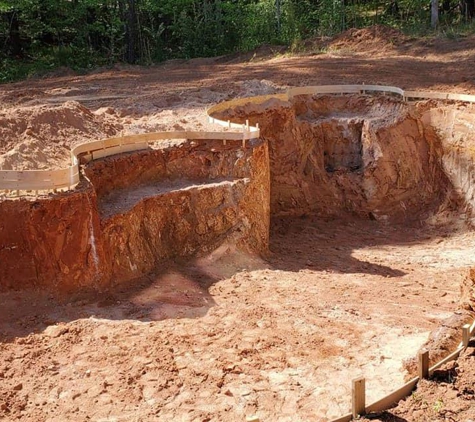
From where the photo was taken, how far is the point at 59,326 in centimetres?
1013

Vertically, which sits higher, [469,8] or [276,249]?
[469,8]

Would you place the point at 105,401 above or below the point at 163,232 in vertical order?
below

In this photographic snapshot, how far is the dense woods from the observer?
2811cm

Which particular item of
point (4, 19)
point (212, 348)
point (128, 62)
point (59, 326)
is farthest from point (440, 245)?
point (4, 19)

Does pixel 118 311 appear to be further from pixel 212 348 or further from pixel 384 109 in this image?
pixel 384 109

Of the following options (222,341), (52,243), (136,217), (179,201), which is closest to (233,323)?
(222,341)

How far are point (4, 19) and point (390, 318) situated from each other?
2348 cm

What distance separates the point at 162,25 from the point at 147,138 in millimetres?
16775

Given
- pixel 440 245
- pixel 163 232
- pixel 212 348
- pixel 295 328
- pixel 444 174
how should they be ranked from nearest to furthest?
pixel 212 348, pixel 295 328, pixel 163 232, pixel 440 245, pixel 444 174

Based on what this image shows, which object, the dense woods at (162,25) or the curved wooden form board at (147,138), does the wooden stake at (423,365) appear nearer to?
the curved wooden form board at (147,138)

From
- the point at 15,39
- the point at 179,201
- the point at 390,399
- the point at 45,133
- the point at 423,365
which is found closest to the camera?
the point at 390,399

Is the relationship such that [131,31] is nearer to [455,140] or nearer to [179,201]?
[455,140]

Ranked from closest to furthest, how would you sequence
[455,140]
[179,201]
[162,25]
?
[179,201] → [455,140] → [162,25]

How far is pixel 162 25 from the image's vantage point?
2934 cm
